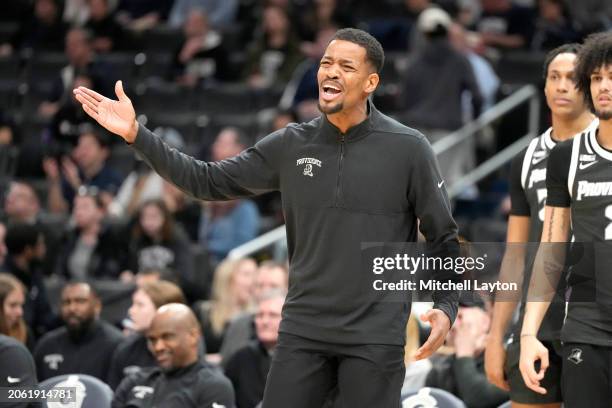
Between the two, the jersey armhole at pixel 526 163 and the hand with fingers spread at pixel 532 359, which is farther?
the jersey armhole at pixel 526 163

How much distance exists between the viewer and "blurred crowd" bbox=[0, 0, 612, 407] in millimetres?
8281

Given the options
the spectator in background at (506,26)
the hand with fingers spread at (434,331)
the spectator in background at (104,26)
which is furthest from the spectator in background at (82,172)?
the hand with fingers spread at (434,331)

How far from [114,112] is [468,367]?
3.00m

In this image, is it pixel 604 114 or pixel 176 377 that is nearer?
pixel 604 114

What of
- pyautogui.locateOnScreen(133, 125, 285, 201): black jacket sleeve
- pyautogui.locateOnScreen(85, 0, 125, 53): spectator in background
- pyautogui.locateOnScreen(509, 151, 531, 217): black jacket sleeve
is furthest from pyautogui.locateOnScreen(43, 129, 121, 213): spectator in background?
pyautogui.locateOnScreen(133, 125, 285, 201): black jacket sleeve

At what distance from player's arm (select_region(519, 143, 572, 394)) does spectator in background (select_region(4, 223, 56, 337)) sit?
5352 mm

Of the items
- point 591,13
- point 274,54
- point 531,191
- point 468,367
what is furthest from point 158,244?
point 531,191

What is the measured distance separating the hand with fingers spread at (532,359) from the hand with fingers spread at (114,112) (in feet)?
5.27

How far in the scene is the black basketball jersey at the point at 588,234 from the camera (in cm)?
439

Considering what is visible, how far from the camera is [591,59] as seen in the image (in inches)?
179

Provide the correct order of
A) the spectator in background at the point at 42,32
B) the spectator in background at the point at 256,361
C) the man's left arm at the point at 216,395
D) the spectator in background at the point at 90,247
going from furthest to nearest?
the spectator in background at the point at 42,32
the spectator in background at the point at 90,247
the spectator in background at the point at 256,361
the man's left arm at the point at 216,395

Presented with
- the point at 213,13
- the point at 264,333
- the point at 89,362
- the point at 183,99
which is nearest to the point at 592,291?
the point at 264,333

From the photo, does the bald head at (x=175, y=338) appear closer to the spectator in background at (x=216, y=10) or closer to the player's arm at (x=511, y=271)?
the player's arm at (x=511, y=271)

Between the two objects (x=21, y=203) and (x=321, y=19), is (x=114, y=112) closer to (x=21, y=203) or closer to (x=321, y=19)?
(x=21, y=203)
